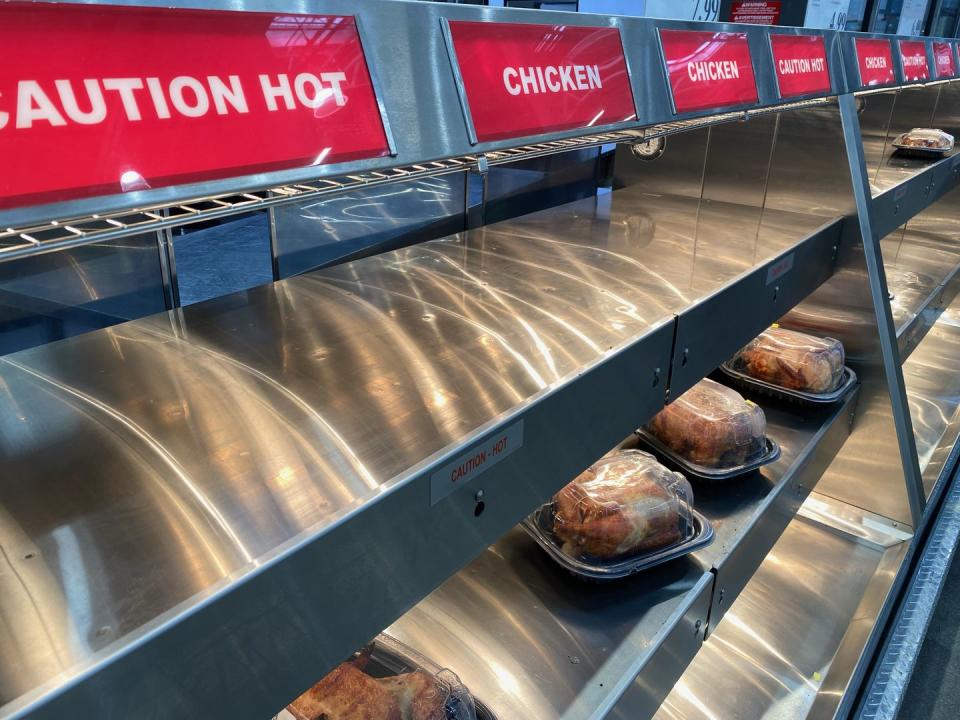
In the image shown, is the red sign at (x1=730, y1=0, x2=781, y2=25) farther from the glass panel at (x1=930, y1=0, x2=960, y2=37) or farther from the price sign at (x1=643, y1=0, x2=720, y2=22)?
the glass panel at (x1=930, y1=0, x2=960, y2=37)

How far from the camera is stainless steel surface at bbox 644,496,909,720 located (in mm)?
1744

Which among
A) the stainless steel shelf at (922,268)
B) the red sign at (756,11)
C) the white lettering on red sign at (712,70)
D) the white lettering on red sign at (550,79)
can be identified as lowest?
the stainless steel shelf at (922,268)

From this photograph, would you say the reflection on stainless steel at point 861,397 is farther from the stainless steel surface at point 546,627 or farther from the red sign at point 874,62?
the stainless steel surface at point 546,627

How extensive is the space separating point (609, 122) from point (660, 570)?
798mm

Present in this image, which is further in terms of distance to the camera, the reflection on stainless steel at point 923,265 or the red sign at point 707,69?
the reflection on stainless steel at point 923,265

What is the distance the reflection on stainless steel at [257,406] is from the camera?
55 cm

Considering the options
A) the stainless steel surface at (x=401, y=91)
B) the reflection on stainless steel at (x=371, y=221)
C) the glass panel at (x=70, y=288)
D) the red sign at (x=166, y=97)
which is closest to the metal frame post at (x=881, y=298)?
the stainless steel surface at (x=401, y=91)

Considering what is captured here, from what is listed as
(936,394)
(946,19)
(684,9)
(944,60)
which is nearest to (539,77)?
(944,60)

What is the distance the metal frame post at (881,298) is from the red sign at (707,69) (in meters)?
0.54

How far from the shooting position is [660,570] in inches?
51.3

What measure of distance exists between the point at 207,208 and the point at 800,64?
4.16 ft

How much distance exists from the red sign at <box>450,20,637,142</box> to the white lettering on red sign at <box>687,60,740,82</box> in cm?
19

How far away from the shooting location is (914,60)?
2.20 m

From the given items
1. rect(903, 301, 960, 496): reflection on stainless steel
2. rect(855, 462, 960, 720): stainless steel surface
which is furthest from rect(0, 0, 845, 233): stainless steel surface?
rect(903, 301, 960, 496): reflection on stainless steel
